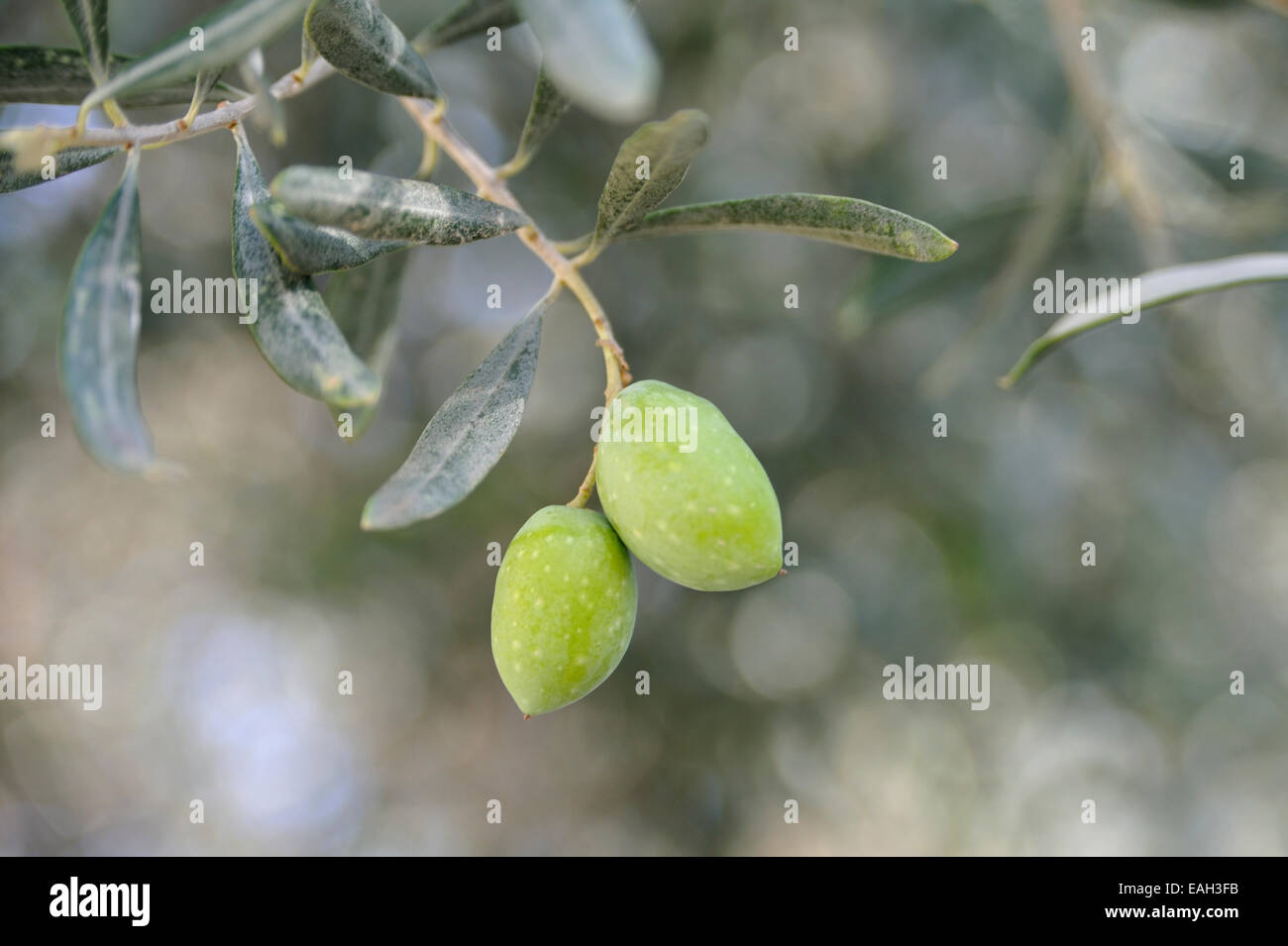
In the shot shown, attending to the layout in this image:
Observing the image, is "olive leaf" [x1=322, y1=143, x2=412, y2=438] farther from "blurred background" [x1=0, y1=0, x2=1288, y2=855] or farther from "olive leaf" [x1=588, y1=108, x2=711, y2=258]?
"blurred background" [x1=0, y1=0, x2=1288, y2=855]

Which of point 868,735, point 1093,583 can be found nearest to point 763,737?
point 868,735

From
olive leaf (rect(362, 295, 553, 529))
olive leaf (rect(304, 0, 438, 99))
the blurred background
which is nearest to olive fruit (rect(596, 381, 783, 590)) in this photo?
olive leaf (rect(362, 295, 553, 529))

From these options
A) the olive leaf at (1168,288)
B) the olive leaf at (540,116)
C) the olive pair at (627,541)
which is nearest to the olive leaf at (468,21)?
the olive leaf at (540,116)

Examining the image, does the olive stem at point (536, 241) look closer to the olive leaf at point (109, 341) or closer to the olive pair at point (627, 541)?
the olive pair at point (627, 541)

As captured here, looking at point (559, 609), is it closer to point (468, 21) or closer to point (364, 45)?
point (364, 45)

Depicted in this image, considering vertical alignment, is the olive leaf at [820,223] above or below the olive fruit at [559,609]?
above

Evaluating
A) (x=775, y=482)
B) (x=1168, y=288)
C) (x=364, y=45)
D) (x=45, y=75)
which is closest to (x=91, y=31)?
(x=45, y=75)
